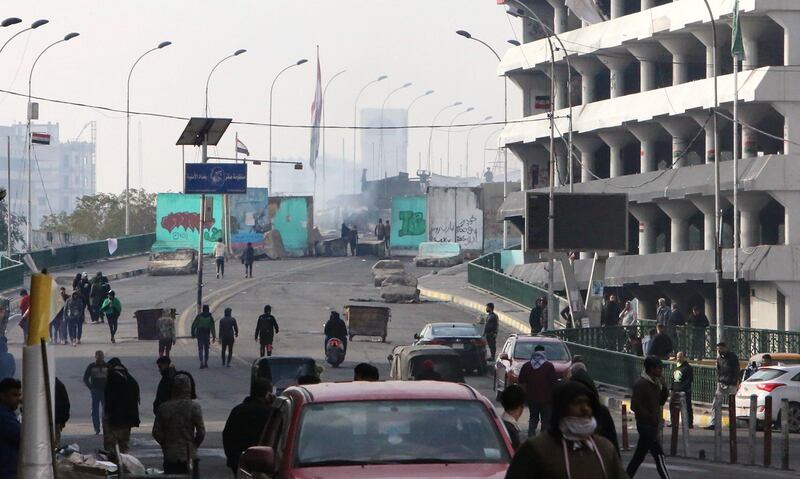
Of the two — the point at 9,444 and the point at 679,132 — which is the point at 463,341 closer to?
the point at 679,132

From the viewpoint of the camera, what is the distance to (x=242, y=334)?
4950 cm

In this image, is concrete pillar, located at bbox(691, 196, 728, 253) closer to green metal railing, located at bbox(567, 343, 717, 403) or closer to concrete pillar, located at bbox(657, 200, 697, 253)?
concrete pillar, located at bbox(657, 200, 697, 253)

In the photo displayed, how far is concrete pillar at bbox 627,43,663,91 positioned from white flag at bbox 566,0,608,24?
3.10 m

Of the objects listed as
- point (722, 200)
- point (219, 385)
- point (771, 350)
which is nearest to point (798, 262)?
point (722, 200)

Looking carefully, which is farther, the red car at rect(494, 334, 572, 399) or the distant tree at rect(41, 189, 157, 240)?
the distant tree at rect(41, 189, 157, 240)

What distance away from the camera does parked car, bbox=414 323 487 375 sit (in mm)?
39406

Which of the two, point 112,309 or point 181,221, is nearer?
point 112,309

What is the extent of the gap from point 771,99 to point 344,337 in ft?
73.0

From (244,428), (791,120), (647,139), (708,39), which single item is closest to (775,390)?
(244,428)

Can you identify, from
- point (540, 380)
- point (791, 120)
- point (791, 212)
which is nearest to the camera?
point (540, 380)

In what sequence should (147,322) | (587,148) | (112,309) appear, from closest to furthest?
(112,309)
(147,322)
(587,148)

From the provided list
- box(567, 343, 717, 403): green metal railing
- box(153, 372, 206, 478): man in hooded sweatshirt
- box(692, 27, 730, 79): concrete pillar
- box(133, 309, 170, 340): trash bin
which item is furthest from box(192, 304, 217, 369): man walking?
box(692, 27, 730, 79): concrete pillar

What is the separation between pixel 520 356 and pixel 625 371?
3724 millimetres

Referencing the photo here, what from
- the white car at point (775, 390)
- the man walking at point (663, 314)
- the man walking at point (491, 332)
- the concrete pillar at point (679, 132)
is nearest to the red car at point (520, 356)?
the white car at point (775, 390)
